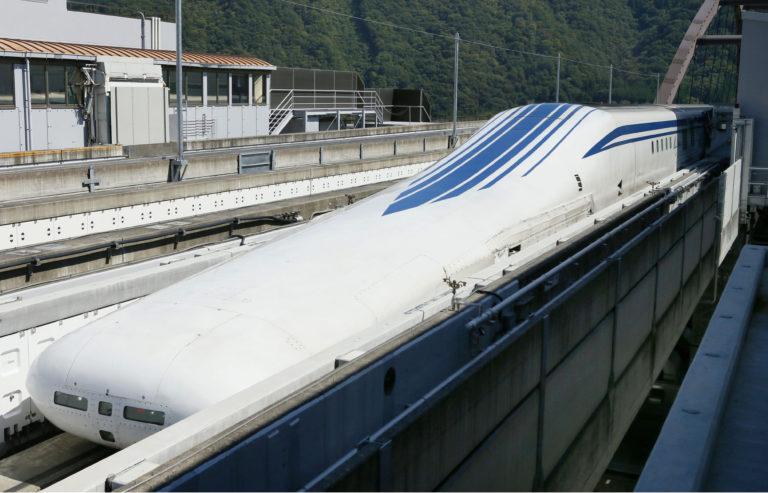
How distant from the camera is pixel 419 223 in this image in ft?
49.1

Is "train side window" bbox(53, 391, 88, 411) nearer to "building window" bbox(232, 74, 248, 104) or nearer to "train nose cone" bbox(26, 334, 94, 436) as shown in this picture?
"train nose cone" bbox(26, 334, 94, 436)

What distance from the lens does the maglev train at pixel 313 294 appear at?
10.0 m

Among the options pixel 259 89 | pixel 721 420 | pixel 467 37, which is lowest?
pixel 721 420

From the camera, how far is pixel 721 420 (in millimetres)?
7879

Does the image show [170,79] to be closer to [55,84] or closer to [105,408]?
[55,84]

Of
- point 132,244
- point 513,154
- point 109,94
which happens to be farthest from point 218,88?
point 513,154

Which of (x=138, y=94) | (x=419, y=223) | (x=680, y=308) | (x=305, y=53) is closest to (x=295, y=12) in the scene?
(x=305, y=53)

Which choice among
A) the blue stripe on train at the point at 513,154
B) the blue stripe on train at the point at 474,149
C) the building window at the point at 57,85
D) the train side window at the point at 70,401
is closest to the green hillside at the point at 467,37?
the building window at the point at 57,85

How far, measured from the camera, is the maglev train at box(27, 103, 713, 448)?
1003cm

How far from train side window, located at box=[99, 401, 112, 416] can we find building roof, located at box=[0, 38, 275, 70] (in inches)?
850

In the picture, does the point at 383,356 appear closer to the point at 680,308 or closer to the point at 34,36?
the point at 680,308

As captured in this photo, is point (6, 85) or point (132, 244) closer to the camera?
point (132, 244)

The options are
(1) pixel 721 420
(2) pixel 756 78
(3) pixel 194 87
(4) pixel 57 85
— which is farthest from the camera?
(3) pixel 194 87

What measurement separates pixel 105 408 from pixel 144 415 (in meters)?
0.47
